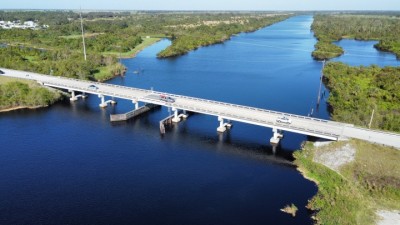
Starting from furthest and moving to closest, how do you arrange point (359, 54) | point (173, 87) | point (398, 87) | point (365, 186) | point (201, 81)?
point (359, 54) → point (201, 81) → point (173, 87) → point (398, 87) → point (365, 186)

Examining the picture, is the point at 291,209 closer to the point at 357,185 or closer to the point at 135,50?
the point at 357,185

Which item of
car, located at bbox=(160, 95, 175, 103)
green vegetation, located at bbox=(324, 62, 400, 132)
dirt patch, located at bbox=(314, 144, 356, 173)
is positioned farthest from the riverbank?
dirt patch, located at bbox=(314, 144, 356, 173)

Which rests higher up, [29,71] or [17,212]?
[29,71]

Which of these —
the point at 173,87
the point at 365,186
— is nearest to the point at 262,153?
the point at 365,186

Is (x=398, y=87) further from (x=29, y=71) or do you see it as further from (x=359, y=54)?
(x=29, y=71)

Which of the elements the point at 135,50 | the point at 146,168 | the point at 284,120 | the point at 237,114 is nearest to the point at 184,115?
the point at 237,114

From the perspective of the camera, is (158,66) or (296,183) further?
(158,66)

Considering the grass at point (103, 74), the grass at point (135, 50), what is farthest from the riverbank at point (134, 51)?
the grass at point (103, 74)
